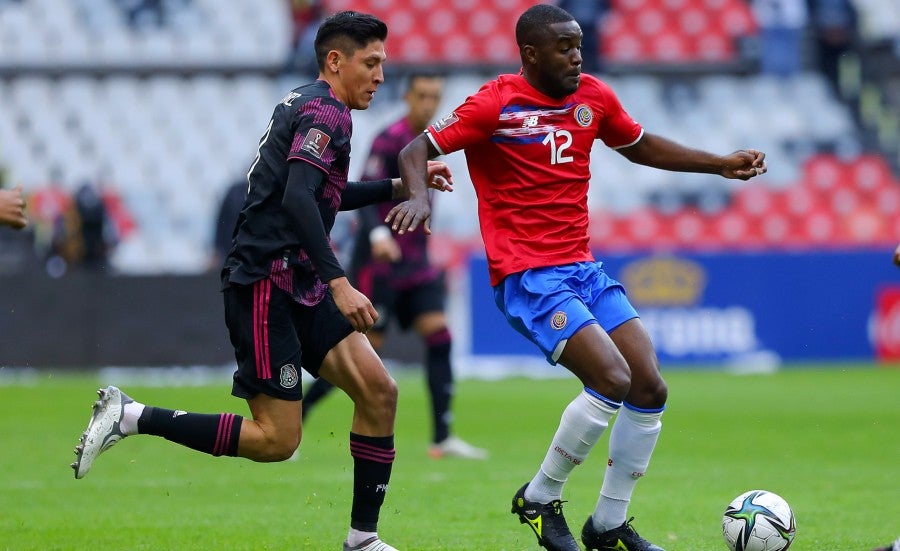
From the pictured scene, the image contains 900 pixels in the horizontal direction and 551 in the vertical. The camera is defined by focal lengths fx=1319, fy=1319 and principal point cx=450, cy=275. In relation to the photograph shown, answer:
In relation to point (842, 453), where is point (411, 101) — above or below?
above

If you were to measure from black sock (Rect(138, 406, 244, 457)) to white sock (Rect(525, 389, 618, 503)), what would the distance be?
1234 millimetres

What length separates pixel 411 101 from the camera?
909 cm

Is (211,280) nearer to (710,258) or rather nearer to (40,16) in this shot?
(710,258)

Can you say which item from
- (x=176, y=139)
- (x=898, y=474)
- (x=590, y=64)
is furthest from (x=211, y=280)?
(x=898, y=474)

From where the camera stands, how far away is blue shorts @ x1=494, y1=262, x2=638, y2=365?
5.36 metres

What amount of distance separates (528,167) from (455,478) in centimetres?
275

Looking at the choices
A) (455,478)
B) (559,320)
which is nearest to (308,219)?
(559,320)

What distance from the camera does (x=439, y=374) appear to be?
30.2ft

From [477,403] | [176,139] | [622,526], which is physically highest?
[176,139]

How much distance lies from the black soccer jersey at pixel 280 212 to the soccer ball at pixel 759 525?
1.88 m

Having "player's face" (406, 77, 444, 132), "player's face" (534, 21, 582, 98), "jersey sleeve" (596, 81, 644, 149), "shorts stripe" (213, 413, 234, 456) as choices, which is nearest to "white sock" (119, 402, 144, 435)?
"shorts stripe" (213, 413, 234, 456)

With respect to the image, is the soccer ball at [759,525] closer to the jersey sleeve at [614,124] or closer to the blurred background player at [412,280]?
the jersey sleeve at [614,124]

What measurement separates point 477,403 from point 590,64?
798 cm

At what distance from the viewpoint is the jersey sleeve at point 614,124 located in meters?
5.82
